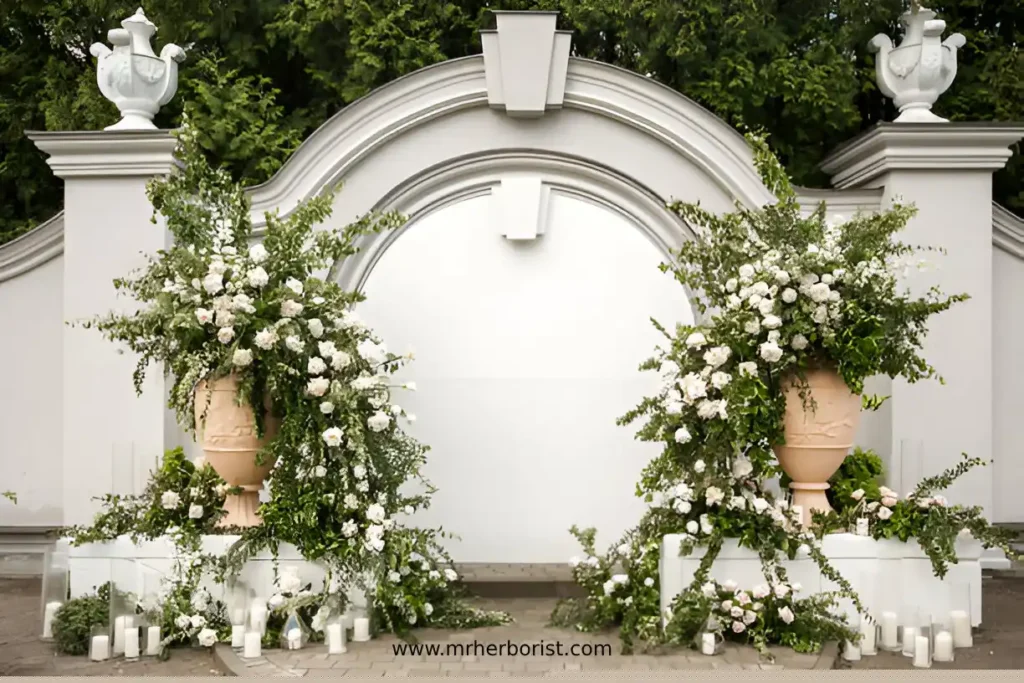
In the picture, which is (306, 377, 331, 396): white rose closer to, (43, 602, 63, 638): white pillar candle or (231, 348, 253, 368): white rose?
(231, 348, 253, 368): white rose

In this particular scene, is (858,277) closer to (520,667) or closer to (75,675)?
(520,667)

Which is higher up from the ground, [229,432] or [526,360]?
[526,360]

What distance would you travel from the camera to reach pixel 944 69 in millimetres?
6867

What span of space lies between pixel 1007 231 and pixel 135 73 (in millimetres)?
6037

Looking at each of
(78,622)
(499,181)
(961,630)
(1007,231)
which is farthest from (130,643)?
(1007,231)

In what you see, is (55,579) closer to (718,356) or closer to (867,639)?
(718,356)

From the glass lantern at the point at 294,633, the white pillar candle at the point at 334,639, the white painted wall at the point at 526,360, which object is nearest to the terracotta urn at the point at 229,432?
the glass lantern at the point at 294,633

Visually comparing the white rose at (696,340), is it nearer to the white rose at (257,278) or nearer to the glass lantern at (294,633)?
the white rose at (257,278)

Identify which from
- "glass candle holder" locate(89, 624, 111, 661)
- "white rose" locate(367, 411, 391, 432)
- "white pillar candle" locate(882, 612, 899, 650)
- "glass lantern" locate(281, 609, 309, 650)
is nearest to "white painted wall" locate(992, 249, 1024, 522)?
"white pillar candle" locate(882, 612, 899, 650)

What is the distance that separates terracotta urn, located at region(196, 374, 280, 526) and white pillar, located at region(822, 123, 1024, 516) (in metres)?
4.10

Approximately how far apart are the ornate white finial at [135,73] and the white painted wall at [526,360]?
1.87 m

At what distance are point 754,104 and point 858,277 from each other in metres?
4.27

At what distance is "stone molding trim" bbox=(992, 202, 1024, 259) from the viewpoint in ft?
23.4

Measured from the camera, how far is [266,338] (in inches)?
202
